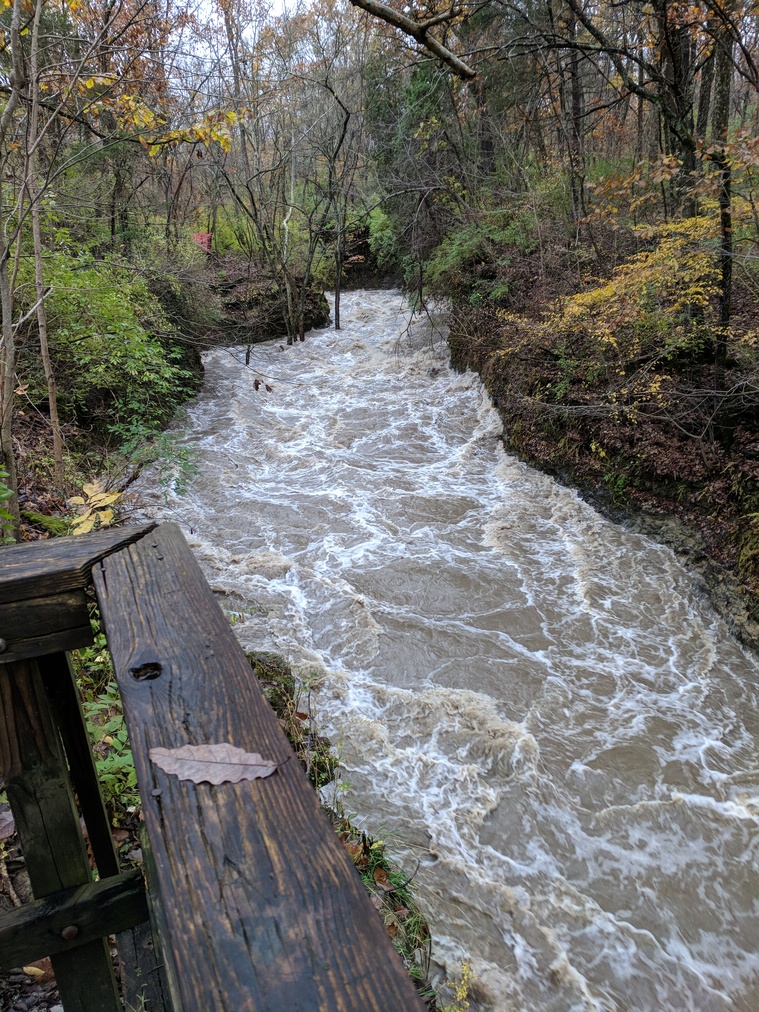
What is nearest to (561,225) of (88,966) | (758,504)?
(758,504)

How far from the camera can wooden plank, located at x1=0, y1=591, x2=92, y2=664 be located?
4.12 feet

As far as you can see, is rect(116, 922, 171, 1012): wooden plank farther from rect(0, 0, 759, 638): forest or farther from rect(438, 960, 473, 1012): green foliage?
rect(0, 0, 759, 638): forest

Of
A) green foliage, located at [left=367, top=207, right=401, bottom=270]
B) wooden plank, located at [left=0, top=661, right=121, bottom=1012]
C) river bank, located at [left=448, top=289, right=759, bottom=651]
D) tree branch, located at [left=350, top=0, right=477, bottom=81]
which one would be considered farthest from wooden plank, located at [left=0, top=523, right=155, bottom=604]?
green foliage, located at [left=367, top=207, right=401, bottom=270]

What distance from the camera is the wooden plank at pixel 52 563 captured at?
1.25m

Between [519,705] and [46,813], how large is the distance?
4.21m

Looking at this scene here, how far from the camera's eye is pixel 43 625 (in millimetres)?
1289

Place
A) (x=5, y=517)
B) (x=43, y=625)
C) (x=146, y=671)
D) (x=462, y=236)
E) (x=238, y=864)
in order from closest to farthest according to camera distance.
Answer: (x=238, y=864) → (x=146, y=671) → (x=43, y=625) → (x=5, y=517) → (x=462, y=236)

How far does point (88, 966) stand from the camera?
154 centimetres

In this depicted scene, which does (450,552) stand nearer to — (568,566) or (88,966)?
(568,566)

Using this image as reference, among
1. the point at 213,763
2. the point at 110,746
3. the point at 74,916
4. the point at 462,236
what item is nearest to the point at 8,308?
the point at 110,746

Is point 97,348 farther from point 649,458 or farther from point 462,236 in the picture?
point 462,236

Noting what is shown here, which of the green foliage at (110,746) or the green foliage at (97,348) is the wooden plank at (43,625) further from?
the green foliage at (97,348)

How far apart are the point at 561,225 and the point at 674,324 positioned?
560 centimetres

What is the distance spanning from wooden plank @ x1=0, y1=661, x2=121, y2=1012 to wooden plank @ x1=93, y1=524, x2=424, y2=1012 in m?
0.46
